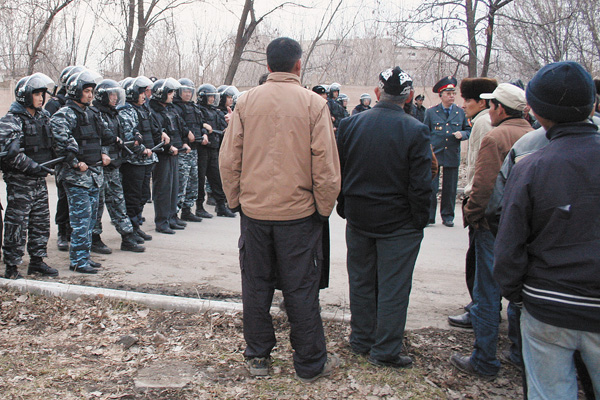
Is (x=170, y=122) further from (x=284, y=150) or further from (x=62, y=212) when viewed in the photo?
(x=284, y=150)

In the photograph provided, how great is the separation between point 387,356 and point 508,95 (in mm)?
2001

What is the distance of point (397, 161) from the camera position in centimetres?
373

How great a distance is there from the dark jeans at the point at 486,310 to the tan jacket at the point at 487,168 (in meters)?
0.14

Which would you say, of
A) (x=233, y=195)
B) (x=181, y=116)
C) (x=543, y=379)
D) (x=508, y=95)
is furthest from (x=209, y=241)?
(x=543, y=379)

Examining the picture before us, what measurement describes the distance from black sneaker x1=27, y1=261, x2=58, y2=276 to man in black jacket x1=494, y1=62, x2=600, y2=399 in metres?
4.98

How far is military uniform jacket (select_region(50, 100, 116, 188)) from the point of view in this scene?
6062 mm

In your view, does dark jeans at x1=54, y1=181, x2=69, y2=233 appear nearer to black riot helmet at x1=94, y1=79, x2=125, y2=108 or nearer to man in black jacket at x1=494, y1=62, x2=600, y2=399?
black riot helmet at x1=94, y1=79, x2=125, y2=108

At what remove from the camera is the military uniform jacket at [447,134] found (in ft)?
29.1

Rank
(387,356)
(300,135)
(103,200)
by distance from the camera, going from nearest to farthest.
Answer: (300,135) < (387,356) < (103,200)

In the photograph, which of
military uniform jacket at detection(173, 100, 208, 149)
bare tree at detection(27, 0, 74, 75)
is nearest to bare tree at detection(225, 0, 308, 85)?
bare tree at detection(27, 0, 74, 75)

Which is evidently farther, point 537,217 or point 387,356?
point 387,356

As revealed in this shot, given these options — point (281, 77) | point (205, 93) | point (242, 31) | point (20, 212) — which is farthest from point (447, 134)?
point (242, 31)

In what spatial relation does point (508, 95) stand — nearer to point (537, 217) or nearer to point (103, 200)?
point (537, 217)

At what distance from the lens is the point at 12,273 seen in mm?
5785
